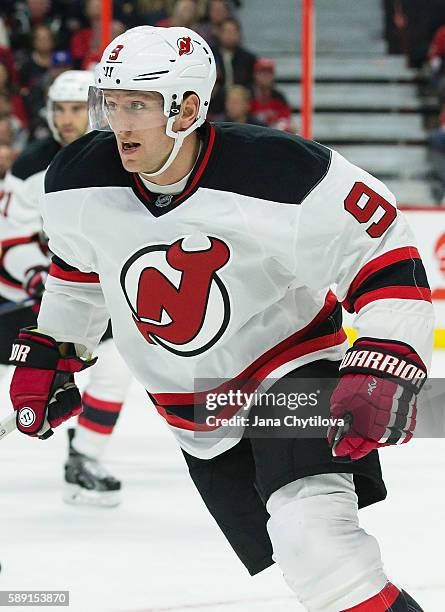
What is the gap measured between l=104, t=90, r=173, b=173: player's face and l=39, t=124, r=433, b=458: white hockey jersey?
7 centimetres

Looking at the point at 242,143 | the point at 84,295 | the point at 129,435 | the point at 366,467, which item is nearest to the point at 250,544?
the point at 366,467

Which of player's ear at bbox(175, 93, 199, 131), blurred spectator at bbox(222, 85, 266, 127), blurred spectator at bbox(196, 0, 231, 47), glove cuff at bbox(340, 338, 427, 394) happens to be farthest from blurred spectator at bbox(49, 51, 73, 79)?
glove cuff at bbox(340, 338, 427, 394)

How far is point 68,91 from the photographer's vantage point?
3863 millimetres

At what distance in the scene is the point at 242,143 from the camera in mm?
2033

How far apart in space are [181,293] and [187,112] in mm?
296

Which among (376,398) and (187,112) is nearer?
(376,398)

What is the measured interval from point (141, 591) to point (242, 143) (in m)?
1.21

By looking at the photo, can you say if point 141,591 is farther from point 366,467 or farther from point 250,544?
point 366,467

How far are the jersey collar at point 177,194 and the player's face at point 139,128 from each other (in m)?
0.05

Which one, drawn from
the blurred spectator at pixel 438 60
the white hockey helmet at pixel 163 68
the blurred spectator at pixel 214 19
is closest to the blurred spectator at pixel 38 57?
the blurred spectator at pixel 214 19

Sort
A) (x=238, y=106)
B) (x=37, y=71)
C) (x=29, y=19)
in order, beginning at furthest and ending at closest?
(x=29, y=19)
(x=37, y=71)
(x=238, y=106)

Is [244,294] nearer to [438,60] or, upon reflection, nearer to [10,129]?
[10,129]

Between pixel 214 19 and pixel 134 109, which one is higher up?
pixel 134 109

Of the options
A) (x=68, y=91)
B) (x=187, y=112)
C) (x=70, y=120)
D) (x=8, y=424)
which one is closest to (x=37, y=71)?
(x=68, y=91)
